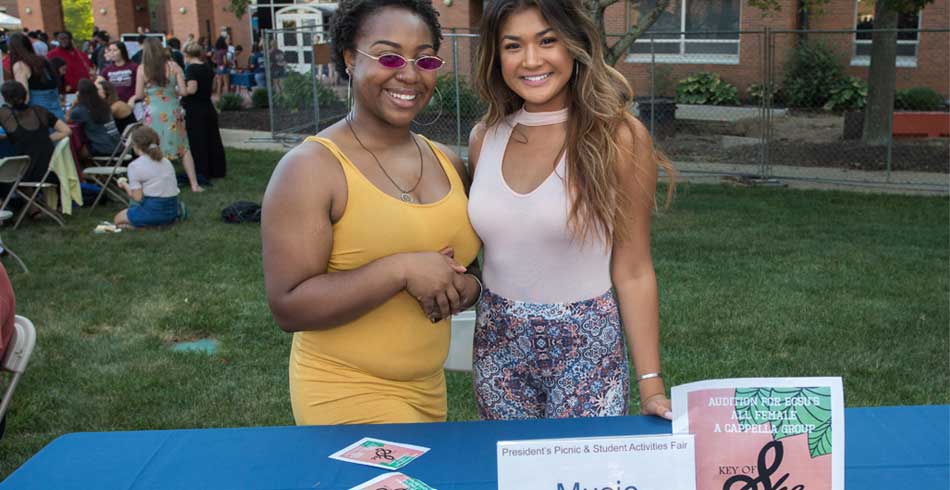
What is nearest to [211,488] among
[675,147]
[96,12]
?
[675,147]

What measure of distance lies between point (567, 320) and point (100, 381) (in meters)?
3.48

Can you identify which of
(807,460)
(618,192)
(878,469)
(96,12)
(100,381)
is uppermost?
(96,12)

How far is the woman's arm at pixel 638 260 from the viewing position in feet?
7.26

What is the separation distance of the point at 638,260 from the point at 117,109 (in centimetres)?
1001

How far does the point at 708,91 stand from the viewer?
1812 cm

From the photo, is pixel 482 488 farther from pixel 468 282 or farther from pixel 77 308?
pixel 77 308

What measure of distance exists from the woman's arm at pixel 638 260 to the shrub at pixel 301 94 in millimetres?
13518

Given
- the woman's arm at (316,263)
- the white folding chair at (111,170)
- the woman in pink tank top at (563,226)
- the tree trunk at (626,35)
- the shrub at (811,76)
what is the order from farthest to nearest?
the shrub at (811,76) < the white folding chair at (111,170) < the tree trunk at (626,35) < the woman in pink tank top at (563,226) < the woman's arm at (316,263)

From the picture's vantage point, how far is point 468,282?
2150 millimetres

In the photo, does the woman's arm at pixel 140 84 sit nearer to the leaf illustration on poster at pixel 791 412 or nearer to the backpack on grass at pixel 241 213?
the backpack on grass at pixel 241 213

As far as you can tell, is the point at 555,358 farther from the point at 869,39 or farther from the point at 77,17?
the point at 77,17

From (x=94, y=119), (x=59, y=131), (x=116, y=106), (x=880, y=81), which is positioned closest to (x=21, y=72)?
(x=94, y=119)

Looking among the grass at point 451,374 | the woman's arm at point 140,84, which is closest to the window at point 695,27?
the grass at point 451,374

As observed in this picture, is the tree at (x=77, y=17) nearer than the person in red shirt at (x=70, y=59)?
No
